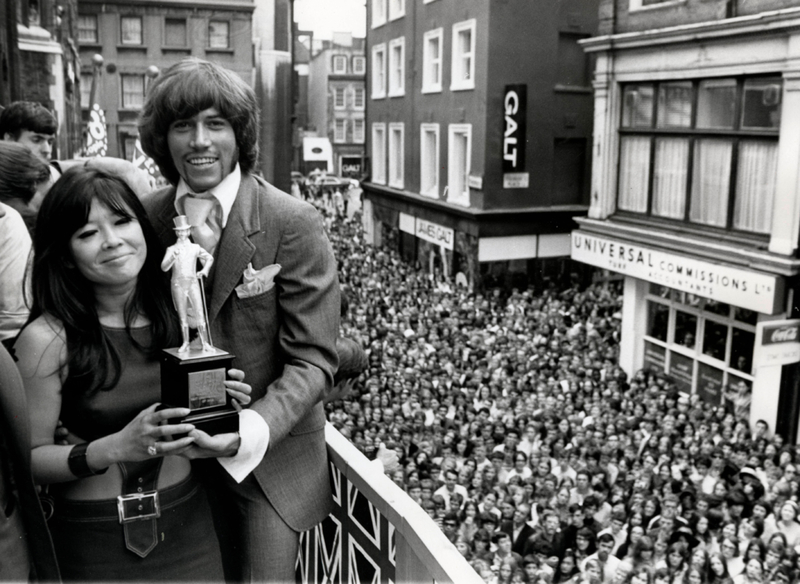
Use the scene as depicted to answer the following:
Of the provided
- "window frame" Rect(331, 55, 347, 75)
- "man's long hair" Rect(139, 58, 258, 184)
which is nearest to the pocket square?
"man's long hair" Rect(139, 58, 258, 184)

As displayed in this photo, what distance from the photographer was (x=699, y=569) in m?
8.70

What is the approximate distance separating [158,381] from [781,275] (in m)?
14.1

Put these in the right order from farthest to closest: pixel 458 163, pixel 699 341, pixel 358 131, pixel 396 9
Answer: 1. pixel 358 131
2. pixel 396 9
3. pixel 458 163
4. pixel 699 341

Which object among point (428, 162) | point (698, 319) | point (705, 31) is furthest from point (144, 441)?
point (428, 162)

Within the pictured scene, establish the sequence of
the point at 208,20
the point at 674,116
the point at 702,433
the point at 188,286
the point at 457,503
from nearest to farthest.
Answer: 1. the point at 188,286
2. the point at 457,503
3. the point at 702,433
4. the point at 674,116
5. the point at 208,20

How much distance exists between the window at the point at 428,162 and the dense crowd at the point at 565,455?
977cm

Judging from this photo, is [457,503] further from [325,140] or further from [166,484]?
[325,140]

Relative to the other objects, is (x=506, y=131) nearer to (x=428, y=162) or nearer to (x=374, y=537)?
(x=428, y=162)

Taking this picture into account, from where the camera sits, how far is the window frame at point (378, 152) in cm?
3441

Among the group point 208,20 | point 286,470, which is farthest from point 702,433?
point 208,20

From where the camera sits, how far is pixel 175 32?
36.4m

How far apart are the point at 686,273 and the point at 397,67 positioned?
18.9 meters

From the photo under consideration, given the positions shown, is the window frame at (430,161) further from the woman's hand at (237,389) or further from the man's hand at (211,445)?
the man's hand at (211,445)

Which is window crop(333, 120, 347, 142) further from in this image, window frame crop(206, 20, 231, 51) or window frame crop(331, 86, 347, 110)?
window frame crop(206, 20, 231, 51)
